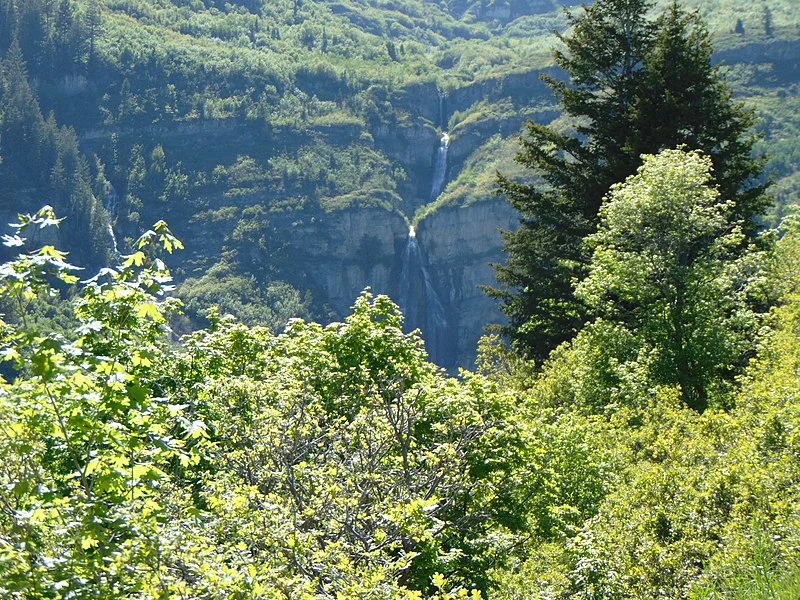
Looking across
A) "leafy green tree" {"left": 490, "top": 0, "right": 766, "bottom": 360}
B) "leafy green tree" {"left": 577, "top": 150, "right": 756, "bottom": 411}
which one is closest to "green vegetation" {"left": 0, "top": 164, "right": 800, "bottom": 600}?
"leafy green tree" {"left": 577, "top": 150, "right": 756, "bottom": 411}

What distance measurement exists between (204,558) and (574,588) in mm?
7240

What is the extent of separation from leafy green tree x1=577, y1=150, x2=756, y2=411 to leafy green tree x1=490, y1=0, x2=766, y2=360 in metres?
7.37

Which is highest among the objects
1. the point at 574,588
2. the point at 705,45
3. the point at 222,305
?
the point at 705,45

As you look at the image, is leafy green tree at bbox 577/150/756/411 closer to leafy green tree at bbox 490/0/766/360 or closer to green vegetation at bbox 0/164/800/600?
green vegetation at bbox 0/164/800/600

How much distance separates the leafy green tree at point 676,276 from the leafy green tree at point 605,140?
737 cm

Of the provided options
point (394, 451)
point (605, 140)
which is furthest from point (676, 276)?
point (605, 140)

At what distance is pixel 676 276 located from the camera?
27.0 metres

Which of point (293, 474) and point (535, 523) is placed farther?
point (535, 523)

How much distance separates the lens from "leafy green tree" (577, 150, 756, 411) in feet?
83.8

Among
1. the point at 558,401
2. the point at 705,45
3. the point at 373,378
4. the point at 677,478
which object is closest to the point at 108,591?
the point at 677,478

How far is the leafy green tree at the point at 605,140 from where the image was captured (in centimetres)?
3697

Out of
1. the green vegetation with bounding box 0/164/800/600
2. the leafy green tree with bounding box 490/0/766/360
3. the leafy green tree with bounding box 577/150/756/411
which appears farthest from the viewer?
the leafy green tree with bounding box 490/0/766/360

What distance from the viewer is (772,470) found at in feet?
45.0

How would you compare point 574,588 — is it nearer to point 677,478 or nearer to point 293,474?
point 677,478
